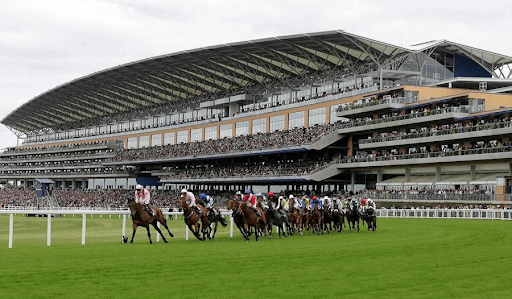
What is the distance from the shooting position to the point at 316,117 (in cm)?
6400

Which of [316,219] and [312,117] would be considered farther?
[312,117]

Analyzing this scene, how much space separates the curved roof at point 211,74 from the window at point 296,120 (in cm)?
324

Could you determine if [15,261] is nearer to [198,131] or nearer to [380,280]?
[380,280]

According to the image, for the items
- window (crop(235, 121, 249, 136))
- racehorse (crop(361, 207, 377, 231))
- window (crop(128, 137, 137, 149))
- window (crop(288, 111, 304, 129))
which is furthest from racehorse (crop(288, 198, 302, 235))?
window (crop(128, 137, 137, 149))

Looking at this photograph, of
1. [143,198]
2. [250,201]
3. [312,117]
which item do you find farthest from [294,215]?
[312,117]

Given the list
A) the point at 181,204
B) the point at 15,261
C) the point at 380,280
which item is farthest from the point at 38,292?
the point at 181,204

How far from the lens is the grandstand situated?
162 feet

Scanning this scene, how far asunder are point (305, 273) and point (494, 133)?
36565 mm

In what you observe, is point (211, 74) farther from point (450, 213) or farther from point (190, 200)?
point (190, 200)

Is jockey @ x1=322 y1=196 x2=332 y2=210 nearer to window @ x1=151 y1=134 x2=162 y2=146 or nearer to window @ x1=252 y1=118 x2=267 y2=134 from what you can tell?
Result: window @ x1=252 y1=118 x2=267 y2=134

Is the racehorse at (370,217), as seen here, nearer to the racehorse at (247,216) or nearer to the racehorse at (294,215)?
the racehorse at (294,215)

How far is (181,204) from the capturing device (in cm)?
1933

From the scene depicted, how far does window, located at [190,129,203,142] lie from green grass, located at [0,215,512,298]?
65.4 meters

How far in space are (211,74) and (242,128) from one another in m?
6.88
